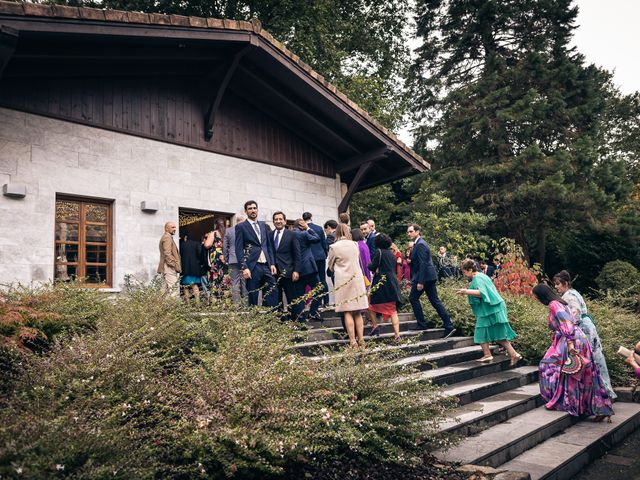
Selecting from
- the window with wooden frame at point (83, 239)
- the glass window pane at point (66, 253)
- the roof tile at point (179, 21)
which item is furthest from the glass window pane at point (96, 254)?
the roof tile at point (179, 21)

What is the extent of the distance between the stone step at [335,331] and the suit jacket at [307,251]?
1.02 meters

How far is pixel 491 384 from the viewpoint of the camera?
7.23 meters

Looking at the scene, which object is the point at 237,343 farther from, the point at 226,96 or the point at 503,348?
the point at 226,96

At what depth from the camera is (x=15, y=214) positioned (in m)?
8.26

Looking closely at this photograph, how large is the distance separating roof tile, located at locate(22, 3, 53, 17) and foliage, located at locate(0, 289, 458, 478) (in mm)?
4742

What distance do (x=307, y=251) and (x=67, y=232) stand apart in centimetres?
418

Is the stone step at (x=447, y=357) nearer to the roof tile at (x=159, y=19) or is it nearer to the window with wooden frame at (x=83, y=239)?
the window with wooden frame at (x=83, y=239)

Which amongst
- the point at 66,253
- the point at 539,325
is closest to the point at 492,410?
the point at 539,325

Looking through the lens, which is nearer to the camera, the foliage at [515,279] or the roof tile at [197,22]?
the roof tile at [197,22]

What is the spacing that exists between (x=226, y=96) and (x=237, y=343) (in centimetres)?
801

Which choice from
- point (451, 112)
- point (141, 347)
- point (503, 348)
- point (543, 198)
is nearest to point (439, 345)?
point (503, 348)

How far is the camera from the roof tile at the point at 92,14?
7.76 meters

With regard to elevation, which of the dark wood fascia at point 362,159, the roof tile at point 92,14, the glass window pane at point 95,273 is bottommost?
the glass window pane at point 95,273

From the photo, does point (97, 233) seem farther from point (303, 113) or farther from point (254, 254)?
point (303, 113)
